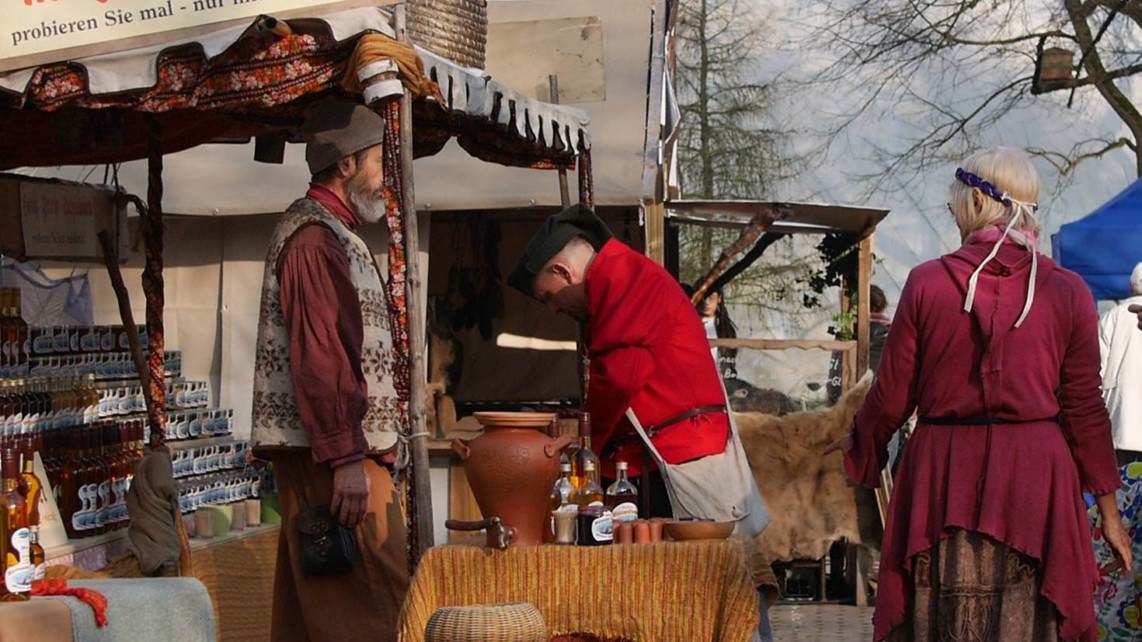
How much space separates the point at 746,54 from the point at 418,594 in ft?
69.7

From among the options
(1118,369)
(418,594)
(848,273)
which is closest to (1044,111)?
(848,273)

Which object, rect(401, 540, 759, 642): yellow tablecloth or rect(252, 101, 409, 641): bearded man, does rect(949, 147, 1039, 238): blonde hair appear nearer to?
rect(401, 540, 759, 642): yellow tablecloth

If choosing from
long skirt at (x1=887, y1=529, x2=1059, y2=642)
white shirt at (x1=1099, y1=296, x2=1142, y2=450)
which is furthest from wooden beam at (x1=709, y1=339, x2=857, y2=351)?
long skirt at (x1=887, y1=529, x2=1059, y2=642)

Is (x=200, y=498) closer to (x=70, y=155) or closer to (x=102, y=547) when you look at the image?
(x=102, y=547)

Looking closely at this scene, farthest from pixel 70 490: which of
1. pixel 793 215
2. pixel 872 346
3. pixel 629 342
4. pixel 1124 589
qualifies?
pixel 872 346

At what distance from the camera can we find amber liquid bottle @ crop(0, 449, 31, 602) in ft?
12.9

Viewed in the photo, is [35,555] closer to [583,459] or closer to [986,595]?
[583,459]

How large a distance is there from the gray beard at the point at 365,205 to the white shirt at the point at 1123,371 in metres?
4.50

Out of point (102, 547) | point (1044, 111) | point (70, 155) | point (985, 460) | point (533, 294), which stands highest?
point (1044, 111)

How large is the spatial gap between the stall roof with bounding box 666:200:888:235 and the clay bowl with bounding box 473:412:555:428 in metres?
6.95

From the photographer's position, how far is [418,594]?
14.3 ft

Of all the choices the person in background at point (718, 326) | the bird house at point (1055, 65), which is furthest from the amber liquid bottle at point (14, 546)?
the bird house at point (1055, 65)

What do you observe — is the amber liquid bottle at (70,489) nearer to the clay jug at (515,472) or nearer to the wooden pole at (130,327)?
the wooden pole at (130,327)

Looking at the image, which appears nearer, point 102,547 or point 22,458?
point 22,458
